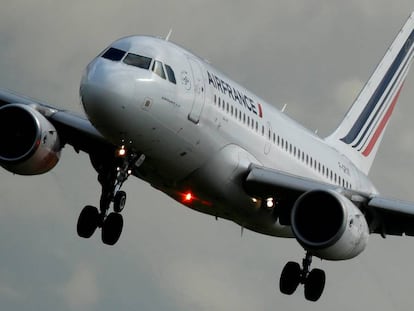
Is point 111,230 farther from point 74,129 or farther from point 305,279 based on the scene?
point 305,279

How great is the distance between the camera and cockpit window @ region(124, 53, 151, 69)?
3650cm

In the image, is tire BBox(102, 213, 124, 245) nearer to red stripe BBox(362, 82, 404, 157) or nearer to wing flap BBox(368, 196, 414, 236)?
wing flap BBox(368, 196, 414, 236)

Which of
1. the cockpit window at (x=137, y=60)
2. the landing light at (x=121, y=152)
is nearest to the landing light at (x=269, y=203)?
the landing light at (x=121, y=152)

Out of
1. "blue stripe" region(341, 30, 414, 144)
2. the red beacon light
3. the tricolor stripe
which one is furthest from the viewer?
the tricolor stripe

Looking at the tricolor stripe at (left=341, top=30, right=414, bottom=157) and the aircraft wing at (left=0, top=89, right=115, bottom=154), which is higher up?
the aircraft wing at (left=0, top=89, right=115, bottom=154)

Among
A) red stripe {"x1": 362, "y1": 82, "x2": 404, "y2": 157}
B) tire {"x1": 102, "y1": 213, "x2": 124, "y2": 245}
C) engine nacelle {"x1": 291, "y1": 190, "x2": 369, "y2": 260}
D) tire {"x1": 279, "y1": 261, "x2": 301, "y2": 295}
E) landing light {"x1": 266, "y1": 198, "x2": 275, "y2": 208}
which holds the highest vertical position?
engine nacelle {"x1": 291, "y1": 190, "x2": 369, "y2": 260}

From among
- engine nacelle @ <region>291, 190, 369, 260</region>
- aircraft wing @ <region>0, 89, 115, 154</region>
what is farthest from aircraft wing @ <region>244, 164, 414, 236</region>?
aircraft wing @ <region>0, 89, 115, 154</region>

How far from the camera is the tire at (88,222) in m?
40.2

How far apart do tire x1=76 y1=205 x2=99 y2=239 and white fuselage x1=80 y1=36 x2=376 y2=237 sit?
2092 millimetres

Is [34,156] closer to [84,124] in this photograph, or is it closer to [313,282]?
[84,124]

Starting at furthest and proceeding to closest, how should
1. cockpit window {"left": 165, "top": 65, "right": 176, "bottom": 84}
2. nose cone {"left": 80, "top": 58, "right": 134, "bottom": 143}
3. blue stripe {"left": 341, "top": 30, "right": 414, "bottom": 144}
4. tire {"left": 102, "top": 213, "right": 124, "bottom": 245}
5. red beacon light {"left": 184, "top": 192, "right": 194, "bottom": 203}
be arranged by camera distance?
blue stripe {"left": 341, "top": 30, "right": 414, "bottom": 144}, tire {"left": 102, "top": 213, "right": 124, "bottom": 245}, red beacon light {"left": 184, "top": 192, "right": 194, "bottom": 203}, cockpit window {"left": 165, "top": 65, "right": 176, "bottom": 84}, nose cone {"left": 80, "top": 58, "right": 134, "bottom": 143}

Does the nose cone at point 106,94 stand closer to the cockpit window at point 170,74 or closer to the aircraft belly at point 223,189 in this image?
the cockpit window at point 170,74

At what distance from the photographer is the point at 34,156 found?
4009 cm

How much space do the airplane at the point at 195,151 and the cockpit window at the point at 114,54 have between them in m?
0.03
